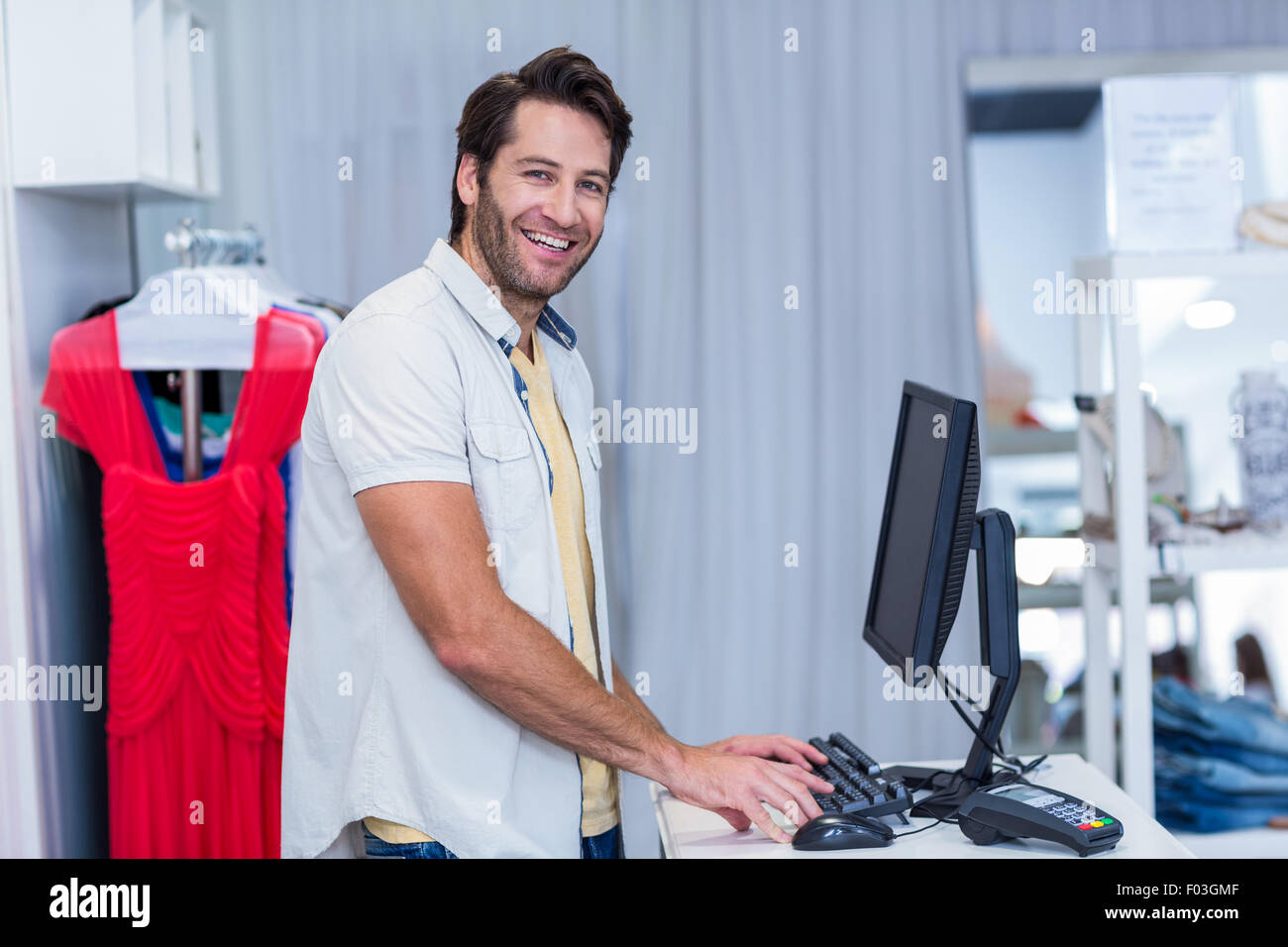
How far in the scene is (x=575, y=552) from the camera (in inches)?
61.4

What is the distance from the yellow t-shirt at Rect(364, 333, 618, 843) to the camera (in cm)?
155

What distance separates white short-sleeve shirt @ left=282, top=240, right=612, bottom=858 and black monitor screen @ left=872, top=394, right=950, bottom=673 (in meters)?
0.44

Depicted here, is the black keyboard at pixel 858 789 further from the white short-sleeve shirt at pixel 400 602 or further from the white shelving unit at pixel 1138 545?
the white shelving unit at pixel 1138 545

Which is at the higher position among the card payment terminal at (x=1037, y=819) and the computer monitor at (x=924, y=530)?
the computer monitor at (x=924, y=530)

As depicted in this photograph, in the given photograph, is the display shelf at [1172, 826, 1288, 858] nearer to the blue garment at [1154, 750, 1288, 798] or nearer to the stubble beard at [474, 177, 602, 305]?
the blue garment at [1154, 750, 1288, 798]

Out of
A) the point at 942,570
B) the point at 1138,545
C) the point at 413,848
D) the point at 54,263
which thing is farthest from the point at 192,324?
the point at 1138,545

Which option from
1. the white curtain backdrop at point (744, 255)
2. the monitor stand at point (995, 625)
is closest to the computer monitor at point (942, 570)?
the monitor stand at point (995, 625)

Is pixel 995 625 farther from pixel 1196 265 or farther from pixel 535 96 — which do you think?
pixel 1196 265

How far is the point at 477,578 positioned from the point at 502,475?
0.56 feet

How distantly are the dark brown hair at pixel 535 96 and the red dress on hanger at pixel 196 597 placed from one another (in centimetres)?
71

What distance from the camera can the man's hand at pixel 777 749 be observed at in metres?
1.57

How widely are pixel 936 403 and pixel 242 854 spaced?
150 cm

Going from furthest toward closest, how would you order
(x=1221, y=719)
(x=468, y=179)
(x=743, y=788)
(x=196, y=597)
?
(x=1221, y=719)
(x=196, y=597)
(x=468, y=179)
(x=743, y=788)
